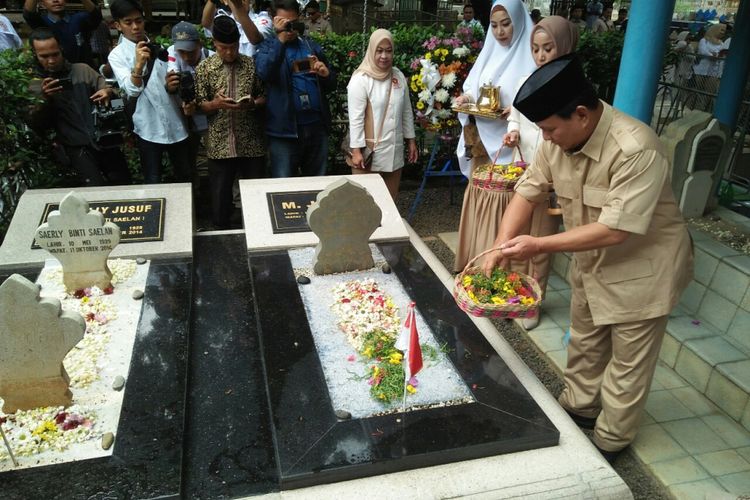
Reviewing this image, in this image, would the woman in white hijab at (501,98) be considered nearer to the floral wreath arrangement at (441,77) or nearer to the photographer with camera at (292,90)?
the floral wreath arrangement at (441,77)

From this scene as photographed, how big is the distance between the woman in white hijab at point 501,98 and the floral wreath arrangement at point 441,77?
60cm

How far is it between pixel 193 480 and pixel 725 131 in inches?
167

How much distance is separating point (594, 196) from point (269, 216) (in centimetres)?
235

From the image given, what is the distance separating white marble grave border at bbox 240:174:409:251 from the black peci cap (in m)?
1.85

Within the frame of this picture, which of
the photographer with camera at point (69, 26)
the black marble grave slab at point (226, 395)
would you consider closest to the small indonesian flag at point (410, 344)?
the black marble grave slab at point (226, 395)

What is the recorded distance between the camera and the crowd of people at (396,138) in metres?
2.55

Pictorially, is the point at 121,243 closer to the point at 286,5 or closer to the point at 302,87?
the point at 302,87

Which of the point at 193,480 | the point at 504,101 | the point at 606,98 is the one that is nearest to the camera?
the point at 193,480

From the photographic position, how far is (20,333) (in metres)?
2.33

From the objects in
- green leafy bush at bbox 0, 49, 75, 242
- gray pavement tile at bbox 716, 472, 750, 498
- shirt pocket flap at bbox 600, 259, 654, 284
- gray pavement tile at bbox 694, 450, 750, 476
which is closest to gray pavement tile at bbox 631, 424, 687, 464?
gray pavement tile at bbox 694, 450, 750, 476

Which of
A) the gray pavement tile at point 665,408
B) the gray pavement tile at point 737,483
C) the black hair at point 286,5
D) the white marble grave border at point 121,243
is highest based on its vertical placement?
the black hair at point 286,5

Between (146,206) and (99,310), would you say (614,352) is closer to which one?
(99,310)

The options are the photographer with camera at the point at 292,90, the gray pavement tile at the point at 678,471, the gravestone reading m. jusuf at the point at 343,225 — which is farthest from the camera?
the photographer with camera at the point at 292,90

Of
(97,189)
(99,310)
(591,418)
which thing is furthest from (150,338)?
(591,418)
